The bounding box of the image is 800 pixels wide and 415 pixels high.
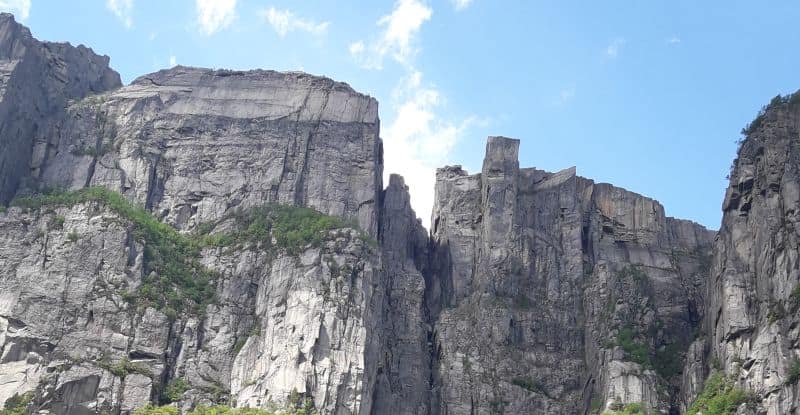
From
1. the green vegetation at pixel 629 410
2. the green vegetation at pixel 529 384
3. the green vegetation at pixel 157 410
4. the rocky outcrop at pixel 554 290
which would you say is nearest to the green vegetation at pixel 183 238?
the green vegetation at pixel 157 410

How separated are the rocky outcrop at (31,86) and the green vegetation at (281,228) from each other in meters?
18.5

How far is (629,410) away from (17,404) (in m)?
48.5

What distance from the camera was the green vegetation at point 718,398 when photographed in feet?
328

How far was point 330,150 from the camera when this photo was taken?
133 meters

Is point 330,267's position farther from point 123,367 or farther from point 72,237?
point 72,237

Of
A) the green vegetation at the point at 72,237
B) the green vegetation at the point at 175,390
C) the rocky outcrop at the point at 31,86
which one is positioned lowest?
the green vegetation at the point at 175,390

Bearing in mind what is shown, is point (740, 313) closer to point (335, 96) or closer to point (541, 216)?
point (541, 216)

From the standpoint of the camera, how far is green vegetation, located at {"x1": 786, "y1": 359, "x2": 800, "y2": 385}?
95938 millimetres

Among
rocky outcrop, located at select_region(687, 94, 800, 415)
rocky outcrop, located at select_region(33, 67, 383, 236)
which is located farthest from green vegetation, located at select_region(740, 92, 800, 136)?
rocky outcrop, located at select_region(33, 67, 383, 236)

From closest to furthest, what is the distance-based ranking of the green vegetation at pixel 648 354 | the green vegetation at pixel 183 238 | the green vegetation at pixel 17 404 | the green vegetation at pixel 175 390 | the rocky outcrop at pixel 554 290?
the green vegetation at pixel 17 404
the green vegetation at pixel 175 390
the green vegetation at pixel 648 354
the green vegetation at pixel 183 238
the rocky outcrop at pixel 554 290

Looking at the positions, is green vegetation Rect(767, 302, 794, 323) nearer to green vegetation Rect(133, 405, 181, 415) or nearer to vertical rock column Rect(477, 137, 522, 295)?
vertical rock column Rect(477, 137, 522, 295)

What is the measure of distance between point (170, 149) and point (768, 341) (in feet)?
205

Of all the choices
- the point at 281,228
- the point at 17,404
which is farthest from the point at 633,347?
the point at 17,404

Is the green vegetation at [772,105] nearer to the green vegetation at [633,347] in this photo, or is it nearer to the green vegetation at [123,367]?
the green vegetation at [633,347]
